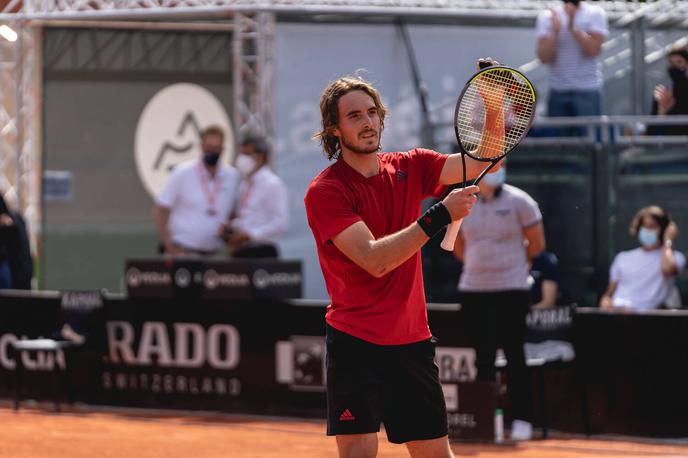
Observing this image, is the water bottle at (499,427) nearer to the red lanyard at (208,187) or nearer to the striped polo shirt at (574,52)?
the red lanyard at (208,187)

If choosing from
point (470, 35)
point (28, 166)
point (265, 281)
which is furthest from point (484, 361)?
point (28, 166)

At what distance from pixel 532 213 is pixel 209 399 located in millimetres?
3373

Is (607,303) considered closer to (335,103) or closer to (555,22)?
(555,22)

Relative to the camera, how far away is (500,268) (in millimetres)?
9383

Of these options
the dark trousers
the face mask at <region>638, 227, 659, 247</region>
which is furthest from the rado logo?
the face mask at <region>638, 227, 659, 247</region>

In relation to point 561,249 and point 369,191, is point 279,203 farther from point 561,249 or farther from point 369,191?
point 369,191

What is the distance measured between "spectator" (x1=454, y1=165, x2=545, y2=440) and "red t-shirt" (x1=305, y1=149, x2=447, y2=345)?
13.1ft

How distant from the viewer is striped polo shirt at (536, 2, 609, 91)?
480 inches

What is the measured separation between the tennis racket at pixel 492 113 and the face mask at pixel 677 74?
713cm

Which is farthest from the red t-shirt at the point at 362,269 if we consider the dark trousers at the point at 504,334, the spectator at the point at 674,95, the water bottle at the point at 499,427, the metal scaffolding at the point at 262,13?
the metal scaffolding at the point at 262,13

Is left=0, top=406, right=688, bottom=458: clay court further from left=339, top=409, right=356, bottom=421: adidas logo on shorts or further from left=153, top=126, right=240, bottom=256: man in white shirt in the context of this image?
left=339, top=409, right=356, bottom=421: adidas logo on shorts

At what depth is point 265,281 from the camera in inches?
433

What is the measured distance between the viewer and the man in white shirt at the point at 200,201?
11805 mm

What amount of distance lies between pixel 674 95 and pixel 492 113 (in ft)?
24.9
